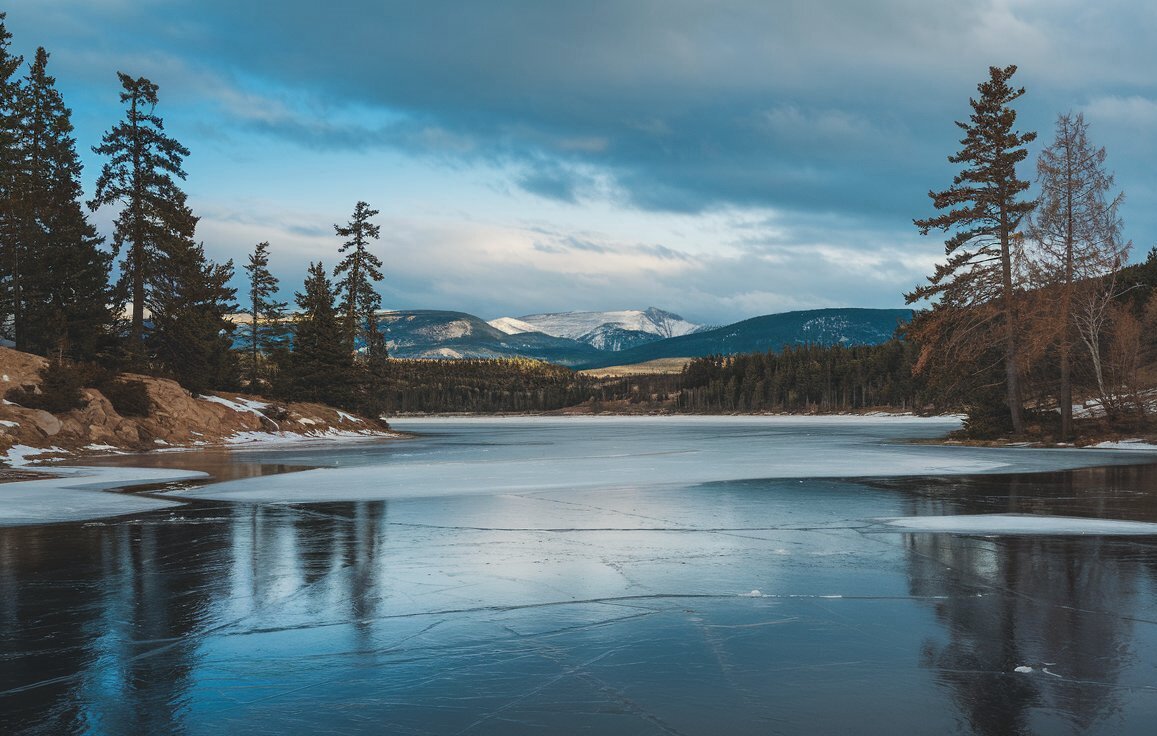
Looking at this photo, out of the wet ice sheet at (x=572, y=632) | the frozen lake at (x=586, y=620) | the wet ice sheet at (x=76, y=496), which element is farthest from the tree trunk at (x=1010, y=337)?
the wet ice sheet at (x=76, y=496)

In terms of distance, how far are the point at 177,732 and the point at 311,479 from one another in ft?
59.0

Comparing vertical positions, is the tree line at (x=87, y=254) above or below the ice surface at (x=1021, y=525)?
above

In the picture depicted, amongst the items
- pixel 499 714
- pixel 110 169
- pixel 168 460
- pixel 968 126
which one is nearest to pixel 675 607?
pixel 499 714

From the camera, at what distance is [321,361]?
59.9 m

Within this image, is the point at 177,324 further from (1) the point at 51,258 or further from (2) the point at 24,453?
(2) the point at 24,453

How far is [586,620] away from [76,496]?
14890 mm

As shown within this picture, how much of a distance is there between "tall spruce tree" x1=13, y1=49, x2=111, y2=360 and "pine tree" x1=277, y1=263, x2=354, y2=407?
15774 mm

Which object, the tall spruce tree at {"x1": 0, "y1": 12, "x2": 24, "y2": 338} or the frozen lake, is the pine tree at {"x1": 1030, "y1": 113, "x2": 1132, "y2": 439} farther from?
the tall spruce tree at {"x1": 0, "y1": 12, "x2": 24, "y2": 338}

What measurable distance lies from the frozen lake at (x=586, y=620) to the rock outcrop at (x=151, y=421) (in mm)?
19644

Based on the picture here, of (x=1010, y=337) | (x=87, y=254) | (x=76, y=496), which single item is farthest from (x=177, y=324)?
(x=1010, y=337)

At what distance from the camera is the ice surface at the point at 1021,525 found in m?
12.1

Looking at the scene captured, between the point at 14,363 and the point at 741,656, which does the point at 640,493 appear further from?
the point at 14,363

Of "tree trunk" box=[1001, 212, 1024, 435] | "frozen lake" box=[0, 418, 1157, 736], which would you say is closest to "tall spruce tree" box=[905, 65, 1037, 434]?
"tree trunk" box=[1001, 212, 1024, 435]

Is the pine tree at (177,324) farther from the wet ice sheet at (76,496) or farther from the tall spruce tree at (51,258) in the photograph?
the wet ice sheet at (76,496)
